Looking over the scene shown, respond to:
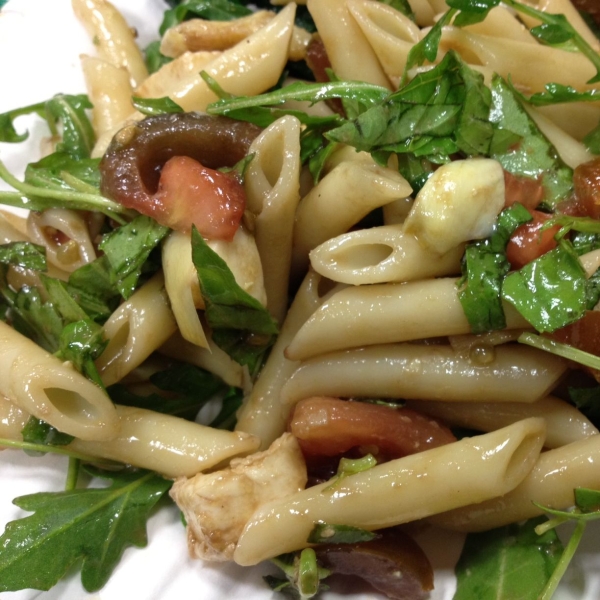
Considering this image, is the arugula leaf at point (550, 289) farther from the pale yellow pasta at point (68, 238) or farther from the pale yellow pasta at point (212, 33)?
the pale yellow pasta at point (212, 33)

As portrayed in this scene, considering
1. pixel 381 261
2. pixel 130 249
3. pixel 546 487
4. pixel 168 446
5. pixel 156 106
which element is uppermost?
pixel 156 106

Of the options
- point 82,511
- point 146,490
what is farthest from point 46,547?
point 146,490

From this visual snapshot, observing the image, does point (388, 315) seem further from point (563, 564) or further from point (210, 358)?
point (563, 564)

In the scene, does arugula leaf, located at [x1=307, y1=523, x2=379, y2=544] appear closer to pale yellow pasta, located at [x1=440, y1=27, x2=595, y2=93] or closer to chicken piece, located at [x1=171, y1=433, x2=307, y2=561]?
chicken piece, located at [x1=171, y1=433, x2=307, y2=561]

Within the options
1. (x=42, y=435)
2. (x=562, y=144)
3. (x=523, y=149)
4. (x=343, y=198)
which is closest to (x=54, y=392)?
(x=42, y=435)

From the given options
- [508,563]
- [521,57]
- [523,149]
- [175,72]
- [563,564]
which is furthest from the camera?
[175,72]

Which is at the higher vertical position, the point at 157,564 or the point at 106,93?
the point at 106,93

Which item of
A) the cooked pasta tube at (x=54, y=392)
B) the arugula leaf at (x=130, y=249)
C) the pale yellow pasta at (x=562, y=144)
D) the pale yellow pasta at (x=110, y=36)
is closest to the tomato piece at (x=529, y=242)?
the pale yellow pasta at (x=562, y=144)
